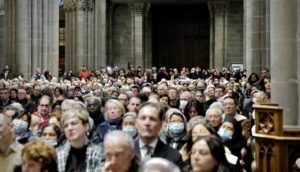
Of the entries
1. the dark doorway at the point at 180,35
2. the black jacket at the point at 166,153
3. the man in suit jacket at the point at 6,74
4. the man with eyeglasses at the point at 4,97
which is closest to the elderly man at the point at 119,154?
the black jacket at the point at 166,153

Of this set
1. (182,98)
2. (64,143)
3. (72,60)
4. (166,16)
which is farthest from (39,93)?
(166,16)

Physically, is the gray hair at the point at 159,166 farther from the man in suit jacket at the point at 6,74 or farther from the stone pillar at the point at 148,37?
the stone pillar at the point at 148,37

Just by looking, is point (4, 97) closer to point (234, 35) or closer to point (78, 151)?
point (78, 151)

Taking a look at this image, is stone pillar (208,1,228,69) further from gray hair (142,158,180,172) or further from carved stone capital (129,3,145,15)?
gray hair (142,158,180,172)

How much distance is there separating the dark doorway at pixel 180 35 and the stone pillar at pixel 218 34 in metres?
1.98

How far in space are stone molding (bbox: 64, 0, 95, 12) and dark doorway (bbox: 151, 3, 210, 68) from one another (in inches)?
258

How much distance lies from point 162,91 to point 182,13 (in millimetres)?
24743

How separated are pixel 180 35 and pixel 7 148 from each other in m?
32.2

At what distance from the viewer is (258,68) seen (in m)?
18.5

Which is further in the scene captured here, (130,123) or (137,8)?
(137,8)

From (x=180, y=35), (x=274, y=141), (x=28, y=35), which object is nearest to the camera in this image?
(x=274, y=141)

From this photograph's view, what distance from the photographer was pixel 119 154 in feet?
16.4

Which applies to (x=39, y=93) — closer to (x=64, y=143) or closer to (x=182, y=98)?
(x=182, y=98)

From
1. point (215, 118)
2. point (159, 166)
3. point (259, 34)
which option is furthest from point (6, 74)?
point (159, 166)
